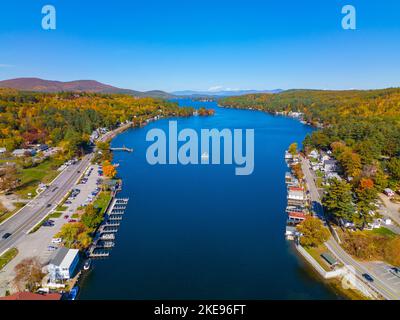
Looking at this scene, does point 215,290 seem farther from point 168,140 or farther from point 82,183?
point 168,140

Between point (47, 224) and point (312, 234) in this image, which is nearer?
point (312, 234)

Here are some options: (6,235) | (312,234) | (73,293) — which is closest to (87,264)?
(73,293)

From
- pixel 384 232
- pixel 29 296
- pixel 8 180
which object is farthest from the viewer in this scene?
pixel 8 180

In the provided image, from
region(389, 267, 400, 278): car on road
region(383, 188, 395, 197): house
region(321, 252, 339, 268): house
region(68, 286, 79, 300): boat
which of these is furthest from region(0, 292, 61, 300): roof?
region(383, 188, 395, 197): house

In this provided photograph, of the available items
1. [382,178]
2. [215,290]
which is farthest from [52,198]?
[382,178]

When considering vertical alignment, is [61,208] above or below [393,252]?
above

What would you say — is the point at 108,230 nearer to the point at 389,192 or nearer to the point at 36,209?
the point at 36,209

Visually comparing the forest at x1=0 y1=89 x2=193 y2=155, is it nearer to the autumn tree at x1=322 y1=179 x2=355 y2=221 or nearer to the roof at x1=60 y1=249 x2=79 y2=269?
the roof at x1=60 y1=249 x2=79 y2=269

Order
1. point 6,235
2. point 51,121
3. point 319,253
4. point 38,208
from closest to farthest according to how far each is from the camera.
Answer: point 319,253 → point 6,235 → point 38,208 → point 51,121
